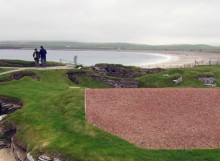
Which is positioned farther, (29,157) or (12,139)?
(12,139)

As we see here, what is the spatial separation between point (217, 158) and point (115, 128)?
25.8ft

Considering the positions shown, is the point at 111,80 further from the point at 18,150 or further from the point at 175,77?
the point at 18,150

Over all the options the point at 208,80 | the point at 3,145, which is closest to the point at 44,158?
the point at 3,145

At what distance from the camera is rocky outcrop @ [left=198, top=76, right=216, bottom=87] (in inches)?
2156

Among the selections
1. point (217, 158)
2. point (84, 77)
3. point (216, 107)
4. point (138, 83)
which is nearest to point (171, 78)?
point (138, 83)

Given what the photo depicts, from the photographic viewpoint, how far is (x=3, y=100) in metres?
35.9

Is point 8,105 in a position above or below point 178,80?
below

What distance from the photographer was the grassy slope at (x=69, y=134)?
21.5 meters

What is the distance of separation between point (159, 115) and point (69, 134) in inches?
319

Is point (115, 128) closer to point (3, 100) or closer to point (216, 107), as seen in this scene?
point (216, 107)

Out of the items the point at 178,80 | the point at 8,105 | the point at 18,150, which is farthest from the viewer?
the point at 178,80

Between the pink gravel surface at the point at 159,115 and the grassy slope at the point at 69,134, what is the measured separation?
1.00 m

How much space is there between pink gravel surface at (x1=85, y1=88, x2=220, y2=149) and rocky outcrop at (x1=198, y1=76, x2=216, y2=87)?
67.8 feet

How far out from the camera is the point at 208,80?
5544 centimetres
